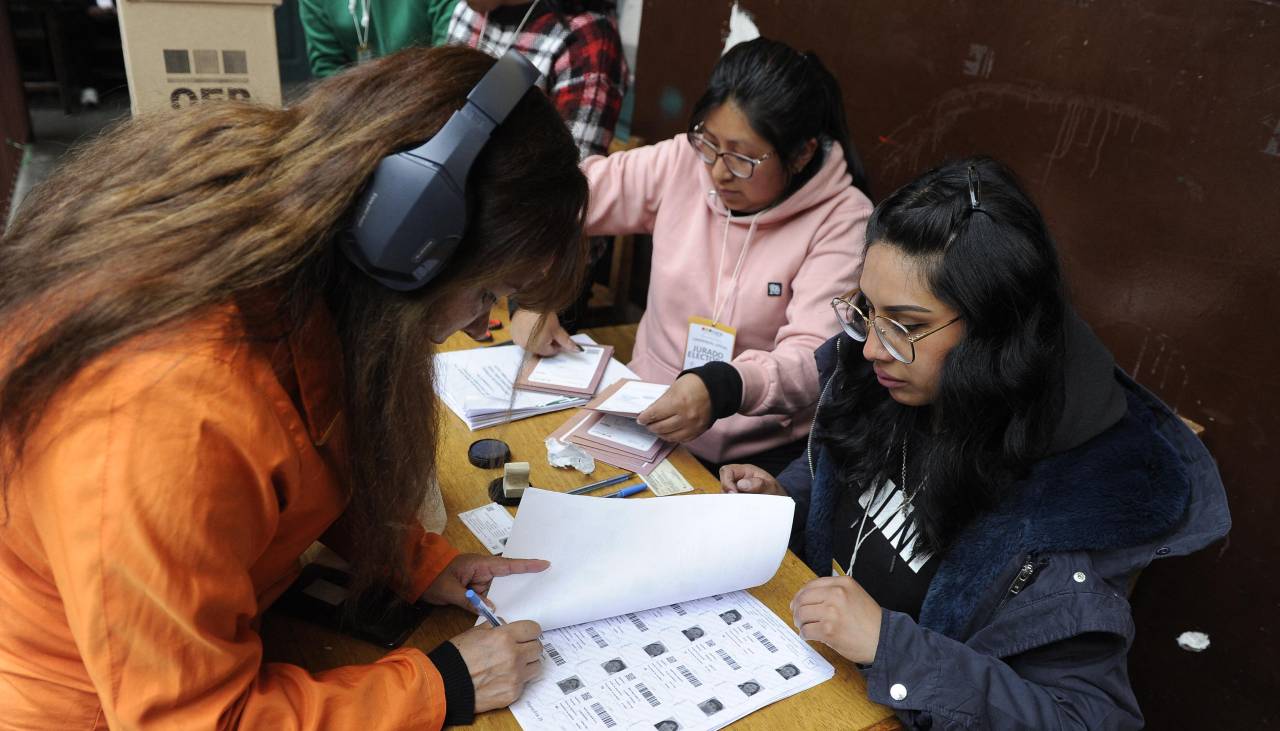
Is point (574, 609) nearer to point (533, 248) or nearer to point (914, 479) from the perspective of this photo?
point (533, 248)

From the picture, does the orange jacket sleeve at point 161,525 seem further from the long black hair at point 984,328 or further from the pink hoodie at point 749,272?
the pink hoodie at point 749,272

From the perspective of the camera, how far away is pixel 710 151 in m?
1.86

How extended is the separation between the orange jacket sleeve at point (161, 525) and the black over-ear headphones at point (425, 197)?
0.56ft

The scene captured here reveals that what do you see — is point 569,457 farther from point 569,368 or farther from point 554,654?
point 554,654

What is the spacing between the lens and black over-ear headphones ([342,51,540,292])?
74cm

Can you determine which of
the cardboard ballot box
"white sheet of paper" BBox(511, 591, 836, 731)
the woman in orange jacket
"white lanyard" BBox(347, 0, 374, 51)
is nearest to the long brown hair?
the woman in orange jacket

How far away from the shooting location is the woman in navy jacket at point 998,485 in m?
1.02

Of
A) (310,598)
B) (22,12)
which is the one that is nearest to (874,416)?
(310,598)

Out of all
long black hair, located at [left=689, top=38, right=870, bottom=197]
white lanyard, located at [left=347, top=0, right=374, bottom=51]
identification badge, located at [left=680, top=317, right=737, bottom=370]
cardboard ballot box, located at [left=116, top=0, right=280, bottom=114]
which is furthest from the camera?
white lanyard, located at [left=347, top=0, right=374, bottom=51]

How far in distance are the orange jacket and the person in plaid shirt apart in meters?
1.85

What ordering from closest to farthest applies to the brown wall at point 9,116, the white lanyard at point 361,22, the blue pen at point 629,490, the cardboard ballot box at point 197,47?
the blue pen at point 629,490 → the cardboard ballot box at point 197,47 → the white lanyard at point 361,22 → the brown wall at point 9,116

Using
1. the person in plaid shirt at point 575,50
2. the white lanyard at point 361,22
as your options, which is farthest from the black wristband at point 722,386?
the white lanyard at point 361,22

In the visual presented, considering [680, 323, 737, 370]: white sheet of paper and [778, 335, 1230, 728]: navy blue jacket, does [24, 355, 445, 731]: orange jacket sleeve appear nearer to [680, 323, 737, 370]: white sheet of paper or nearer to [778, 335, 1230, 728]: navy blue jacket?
[778, 335, 1230, 728]: navy blue jacket

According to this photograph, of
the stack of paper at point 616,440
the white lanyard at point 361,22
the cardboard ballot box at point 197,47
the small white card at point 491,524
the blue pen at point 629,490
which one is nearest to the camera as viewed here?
the small white card at point 491,524
